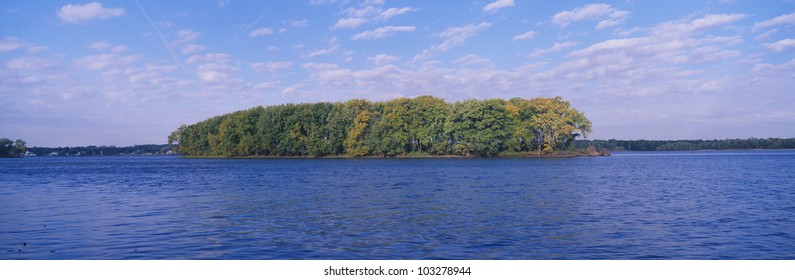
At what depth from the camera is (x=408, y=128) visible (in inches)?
4707

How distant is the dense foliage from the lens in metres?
110

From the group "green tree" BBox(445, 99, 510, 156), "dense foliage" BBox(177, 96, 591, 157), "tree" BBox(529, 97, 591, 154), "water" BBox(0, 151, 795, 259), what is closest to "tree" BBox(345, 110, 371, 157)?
"dense foliage" BBox(177, 96, 591, 157)

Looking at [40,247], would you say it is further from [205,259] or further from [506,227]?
[506,227]

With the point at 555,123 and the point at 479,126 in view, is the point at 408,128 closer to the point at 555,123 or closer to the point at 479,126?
the point at 479,126

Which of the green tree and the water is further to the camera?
the green tree

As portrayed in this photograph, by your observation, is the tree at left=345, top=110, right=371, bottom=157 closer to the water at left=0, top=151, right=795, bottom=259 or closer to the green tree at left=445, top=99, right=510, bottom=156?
the green tree at left=445, top=99, right=510, bottom=156

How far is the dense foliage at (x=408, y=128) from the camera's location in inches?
4336

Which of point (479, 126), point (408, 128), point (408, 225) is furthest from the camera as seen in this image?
point (408, 128)

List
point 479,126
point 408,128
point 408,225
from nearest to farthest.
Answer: point 408,225
point 479,126
point 408,128

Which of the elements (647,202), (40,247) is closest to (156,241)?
(40,247)

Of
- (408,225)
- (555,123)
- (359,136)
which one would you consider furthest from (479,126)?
(408,225)

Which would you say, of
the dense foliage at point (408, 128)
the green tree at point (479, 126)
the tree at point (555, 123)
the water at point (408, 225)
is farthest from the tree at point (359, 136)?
the water at point (408, 225)

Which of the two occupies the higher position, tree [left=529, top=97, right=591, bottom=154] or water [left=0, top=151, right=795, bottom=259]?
tree [left=529, top=97, right=591, bottom=154]

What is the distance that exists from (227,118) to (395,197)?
125 metres
